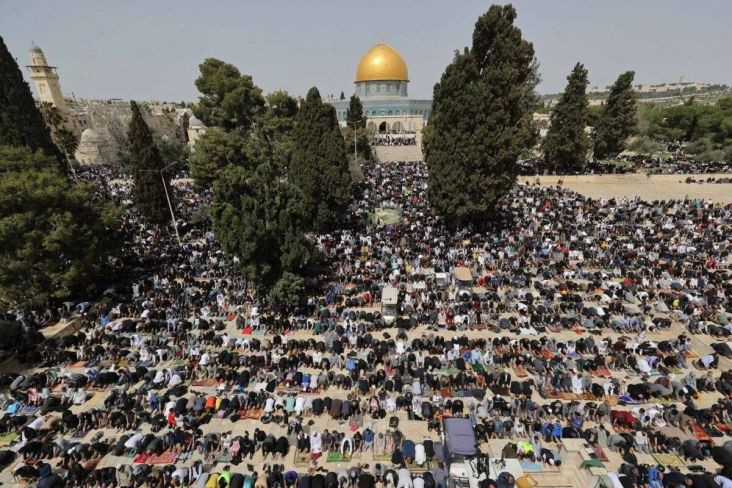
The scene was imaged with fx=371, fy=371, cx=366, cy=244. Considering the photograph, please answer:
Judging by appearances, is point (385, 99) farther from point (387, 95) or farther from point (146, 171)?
point (146, 171)

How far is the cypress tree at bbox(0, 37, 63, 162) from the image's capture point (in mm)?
27094

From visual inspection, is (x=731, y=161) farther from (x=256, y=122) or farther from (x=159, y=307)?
(x=159, y=307)

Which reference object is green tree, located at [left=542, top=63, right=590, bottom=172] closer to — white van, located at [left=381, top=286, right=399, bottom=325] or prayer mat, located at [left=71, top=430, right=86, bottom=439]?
white van, located at [left=381, top=286, right=399, bottom=325]

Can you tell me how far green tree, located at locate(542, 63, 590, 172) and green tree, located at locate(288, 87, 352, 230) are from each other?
27.7 metres

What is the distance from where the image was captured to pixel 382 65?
7381 cm

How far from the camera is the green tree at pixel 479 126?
23.6 metres

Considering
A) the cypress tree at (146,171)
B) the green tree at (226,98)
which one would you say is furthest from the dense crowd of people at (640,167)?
the cypress tree at (146,171)

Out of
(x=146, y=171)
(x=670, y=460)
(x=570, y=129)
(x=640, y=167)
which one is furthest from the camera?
(x=640, y=167)

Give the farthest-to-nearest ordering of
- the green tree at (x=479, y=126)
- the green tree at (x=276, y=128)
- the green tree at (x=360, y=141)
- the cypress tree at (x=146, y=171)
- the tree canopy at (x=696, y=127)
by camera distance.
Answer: the tree canopy at (x=696, y=127) → the green tree at (x=360, y=141) → the green tree at (x=276, y=128) → the cypress tree at (x=146, y=171) → the green tree at (x=479, y=126)

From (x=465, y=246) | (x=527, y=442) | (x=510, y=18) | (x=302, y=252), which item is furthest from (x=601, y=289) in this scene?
(x=510, y=18)

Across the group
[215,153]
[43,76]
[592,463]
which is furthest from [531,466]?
[43,76]

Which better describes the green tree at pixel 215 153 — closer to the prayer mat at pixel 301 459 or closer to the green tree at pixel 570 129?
the prayer mat at pixel 301 459

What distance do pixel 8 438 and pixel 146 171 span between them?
19458 mm

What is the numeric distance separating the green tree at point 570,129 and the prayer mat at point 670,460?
120 feet
